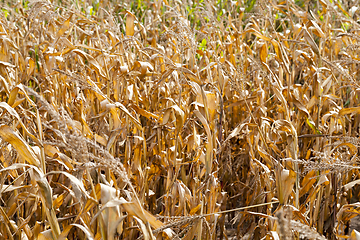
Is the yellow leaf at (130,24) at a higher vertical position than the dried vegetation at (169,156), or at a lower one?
higher

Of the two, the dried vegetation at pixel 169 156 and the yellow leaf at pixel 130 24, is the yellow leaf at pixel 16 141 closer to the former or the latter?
the dried vegetation at pixel 169 156

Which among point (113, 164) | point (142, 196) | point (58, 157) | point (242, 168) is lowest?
point (242, 168)

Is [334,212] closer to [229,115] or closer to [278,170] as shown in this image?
[278,170]

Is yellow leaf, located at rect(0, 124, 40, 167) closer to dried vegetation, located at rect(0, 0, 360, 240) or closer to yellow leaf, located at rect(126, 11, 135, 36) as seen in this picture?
dried vegetation, located at rect(0, 0, 360, 240)

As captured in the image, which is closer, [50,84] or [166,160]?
[166,160]

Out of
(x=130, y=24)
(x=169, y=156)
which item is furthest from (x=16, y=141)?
(x=130, y=24)

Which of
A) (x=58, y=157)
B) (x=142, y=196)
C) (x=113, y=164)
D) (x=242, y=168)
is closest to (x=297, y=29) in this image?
(x=242, y=168)

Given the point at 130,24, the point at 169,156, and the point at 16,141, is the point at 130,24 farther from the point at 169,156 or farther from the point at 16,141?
the point at 16,141

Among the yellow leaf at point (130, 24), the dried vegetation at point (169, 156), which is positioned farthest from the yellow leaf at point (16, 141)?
the yellow leaf at point (130, 24)

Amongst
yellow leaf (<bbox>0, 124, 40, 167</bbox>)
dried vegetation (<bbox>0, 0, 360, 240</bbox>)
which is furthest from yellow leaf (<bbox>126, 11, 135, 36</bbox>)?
yellow leaf (<bbox>0, 124, 40, 167</bbox>)

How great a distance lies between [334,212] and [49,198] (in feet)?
3.82

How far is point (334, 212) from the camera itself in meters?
1.52

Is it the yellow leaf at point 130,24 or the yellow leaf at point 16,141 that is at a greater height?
the yellow leaf at point 130,24

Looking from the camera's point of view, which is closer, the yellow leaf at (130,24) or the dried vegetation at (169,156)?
the dried vegetation at (169,156)
